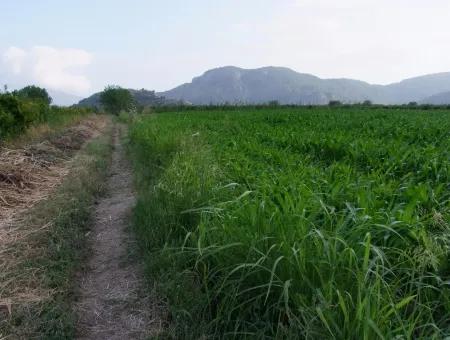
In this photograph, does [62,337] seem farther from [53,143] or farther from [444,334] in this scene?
[53,143]

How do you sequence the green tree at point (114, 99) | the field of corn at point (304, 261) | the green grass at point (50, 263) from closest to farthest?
1. the field of corn at point (304, 261)
2. the green grass at point (50, 263)
3. the green tree at point (114, 99)

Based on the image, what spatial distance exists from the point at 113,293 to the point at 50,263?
2.47 feet

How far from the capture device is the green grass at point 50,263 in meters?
2.88

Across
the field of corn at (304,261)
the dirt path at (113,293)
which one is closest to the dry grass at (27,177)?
the dirt path at (113,293)

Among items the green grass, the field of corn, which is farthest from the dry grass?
the field of corn

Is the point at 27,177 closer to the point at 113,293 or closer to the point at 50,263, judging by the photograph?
the point at 50,263

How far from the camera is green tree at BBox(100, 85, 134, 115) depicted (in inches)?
2645

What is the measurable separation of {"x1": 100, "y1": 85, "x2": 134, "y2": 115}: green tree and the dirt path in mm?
63737

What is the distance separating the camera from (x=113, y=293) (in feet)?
11.4

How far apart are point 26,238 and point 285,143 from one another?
5.51m

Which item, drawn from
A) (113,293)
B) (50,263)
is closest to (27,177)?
(50,263)

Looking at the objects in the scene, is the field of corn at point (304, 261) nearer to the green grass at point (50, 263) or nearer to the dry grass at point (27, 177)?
the green grass at point (50, 263)

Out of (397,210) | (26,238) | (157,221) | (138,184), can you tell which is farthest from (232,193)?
(138,184)

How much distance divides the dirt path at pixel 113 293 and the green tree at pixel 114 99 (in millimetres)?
63737
